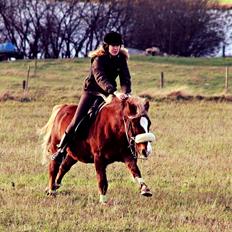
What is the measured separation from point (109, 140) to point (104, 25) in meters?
51.0

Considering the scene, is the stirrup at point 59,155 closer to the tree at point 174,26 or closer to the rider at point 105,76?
the rider at point 105,76

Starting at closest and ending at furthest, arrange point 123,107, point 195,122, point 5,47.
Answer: point 123,107 → point 195,122 → point 5,47

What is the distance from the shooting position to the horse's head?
7770mm

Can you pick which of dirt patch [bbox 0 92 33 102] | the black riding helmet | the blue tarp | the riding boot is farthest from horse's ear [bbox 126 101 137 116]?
the blue tarp

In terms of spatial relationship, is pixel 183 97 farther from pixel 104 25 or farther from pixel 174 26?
pixel 174 26

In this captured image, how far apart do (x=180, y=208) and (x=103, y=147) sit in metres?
1.16

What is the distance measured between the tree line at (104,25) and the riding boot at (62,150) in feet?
158

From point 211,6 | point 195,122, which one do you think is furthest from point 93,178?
point 211,6

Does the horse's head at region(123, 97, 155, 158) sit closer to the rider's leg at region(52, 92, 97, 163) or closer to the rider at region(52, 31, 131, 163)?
the rider at region(52, 31, 131, 163)

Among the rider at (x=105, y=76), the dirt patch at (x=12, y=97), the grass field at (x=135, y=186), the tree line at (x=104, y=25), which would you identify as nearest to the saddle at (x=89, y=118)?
the rider at (x=105, y=76)

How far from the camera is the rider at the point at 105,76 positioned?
8398mm

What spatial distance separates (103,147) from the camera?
8406 millimetres

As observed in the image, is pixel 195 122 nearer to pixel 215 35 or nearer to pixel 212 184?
pixel 212 184

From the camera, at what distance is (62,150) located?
9.01 m
